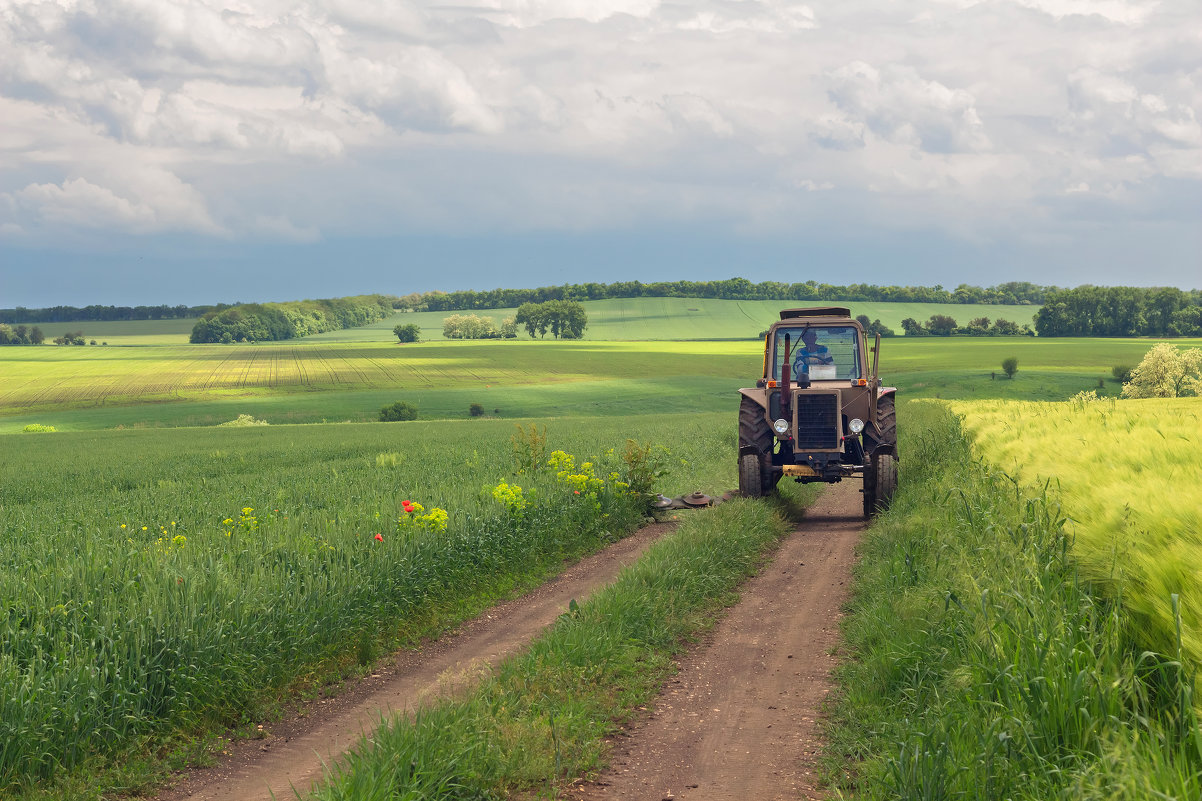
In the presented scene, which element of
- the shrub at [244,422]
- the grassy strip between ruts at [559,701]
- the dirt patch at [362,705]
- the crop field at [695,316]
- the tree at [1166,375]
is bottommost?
the shrub at [244,422]

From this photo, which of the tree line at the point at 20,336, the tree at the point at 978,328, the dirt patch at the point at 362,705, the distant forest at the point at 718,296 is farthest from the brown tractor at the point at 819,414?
the tree line at the point at 20,336

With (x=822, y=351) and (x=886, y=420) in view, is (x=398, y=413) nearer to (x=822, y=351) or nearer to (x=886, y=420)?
(x=822, y=351)

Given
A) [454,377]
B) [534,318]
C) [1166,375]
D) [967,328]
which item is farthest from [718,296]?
[1166,375]

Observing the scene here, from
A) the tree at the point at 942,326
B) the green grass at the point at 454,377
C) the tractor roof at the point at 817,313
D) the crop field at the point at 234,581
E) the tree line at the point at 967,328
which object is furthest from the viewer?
the tree at the point at 942,326

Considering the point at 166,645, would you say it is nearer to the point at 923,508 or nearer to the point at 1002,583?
the point at 1002,583

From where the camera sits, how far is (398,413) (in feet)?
196

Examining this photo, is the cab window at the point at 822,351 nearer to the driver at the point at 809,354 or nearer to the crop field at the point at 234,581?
the driver at the point at 809,354

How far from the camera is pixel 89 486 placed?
879 inches

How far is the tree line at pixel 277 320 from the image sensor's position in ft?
431

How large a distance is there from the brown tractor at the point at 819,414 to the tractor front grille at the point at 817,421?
2 cm

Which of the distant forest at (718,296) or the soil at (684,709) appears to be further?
the distant forest at (718,296)

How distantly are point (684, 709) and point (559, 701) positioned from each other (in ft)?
3.21

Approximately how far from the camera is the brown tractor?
14.2 m

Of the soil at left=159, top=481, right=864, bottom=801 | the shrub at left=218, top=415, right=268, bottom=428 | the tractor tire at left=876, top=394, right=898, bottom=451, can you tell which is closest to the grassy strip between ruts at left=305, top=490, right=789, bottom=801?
the soil at left=159, top=481, right=864, bottom=801
